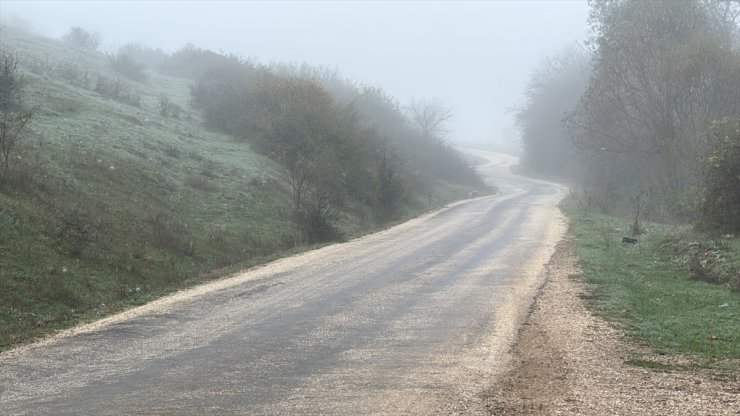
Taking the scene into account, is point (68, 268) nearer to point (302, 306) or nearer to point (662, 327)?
point (302, 306)

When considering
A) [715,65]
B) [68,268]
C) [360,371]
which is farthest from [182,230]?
[715,65]

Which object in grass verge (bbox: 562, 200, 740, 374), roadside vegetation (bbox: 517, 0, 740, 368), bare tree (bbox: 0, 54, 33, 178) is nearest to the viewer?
grass verge (bbox: 562, 200, 740, 374)

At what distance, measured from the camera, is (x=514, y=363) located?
700 centimetres

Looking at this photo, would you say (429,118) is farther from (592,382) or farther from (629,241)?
(592,382)

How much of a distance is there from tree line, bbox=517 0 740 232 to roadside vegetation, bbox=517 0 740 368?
0.06m

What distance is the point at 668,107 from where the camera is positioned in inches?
1118

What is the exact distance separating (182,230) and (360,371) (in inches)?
445

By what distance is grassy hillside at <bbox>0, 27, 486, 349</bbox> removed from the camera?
10.7 meters

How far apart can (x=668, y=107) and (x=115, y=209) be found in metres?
25.2

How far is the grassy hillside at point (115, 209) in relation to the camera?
10734mm

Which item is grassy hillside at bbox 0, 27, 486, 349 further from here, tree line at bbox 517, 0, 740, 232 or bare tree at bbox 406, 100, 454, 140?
bare tree at bbox 406, 100, 454, 140

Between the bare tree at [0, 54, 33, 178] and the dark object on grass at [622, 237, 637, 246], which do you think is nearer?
the bare tree at [0, 54, 33, 178]

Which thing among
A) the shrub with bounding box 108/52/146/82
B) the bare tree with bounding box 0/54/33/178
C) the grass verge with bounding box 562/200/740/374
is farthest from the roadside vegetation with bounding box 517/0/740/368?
the shrub with bounding box 108/52/146/82

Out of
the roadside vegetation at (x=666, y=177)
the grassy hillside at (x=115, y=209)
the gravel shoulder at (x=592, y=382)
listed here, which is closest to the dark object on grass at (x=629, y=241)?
the roadside vegetation at (x=666, y=177)
